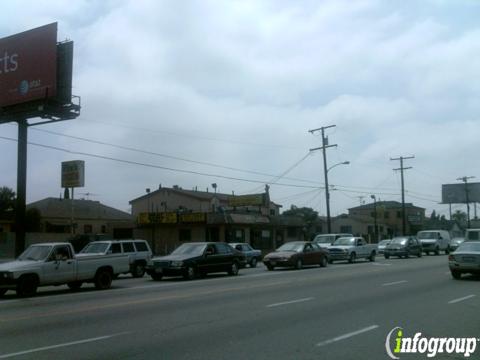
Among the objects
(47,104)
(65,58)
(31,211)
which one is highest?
(65,58)

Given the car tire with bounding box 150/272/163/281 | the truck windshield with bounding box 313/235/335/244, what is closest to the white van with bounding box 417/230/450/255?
the truck windshield with bounding box 313/235/335/244

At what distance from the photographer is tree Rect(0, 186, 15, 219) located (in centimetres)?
5938

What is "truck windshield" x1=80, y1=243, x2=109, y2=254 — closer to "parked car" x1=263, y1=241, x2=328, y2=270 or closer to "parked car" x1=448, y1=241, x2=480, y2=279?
"parked car" x1=263, y1=241, x2=328, y2=270

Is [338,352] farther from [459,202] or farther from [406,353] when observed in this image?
[459,202]

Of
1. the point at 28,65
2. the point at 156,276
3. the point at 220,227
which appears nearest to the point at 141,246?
the point at 156,276

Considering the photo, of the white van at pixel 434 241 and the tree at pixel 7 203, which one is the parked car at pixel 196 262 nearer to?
the white van at pixel 434 241

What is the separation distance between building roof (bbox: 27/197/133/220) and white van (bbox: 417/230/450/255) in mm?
40299

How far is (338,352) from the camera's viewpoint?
8.27m

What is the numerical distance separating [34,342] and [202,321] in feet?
10.9

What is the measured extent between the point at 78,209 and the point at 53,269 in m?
53.9

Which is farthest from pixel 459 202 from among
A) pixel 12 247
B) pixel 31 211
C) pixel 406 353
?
pixel 406 353

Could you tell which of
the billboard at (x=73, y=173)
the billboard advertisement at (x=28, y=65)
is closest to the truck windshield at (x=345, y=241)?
the billboard at (x=73, y=173)

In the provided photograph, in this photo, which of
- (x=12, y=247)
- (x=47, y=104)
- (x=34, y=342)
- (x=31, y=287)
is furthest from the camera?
(x=12, y=247)

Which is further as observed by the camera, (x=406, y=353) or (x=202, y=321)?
(x=202, y=321)
